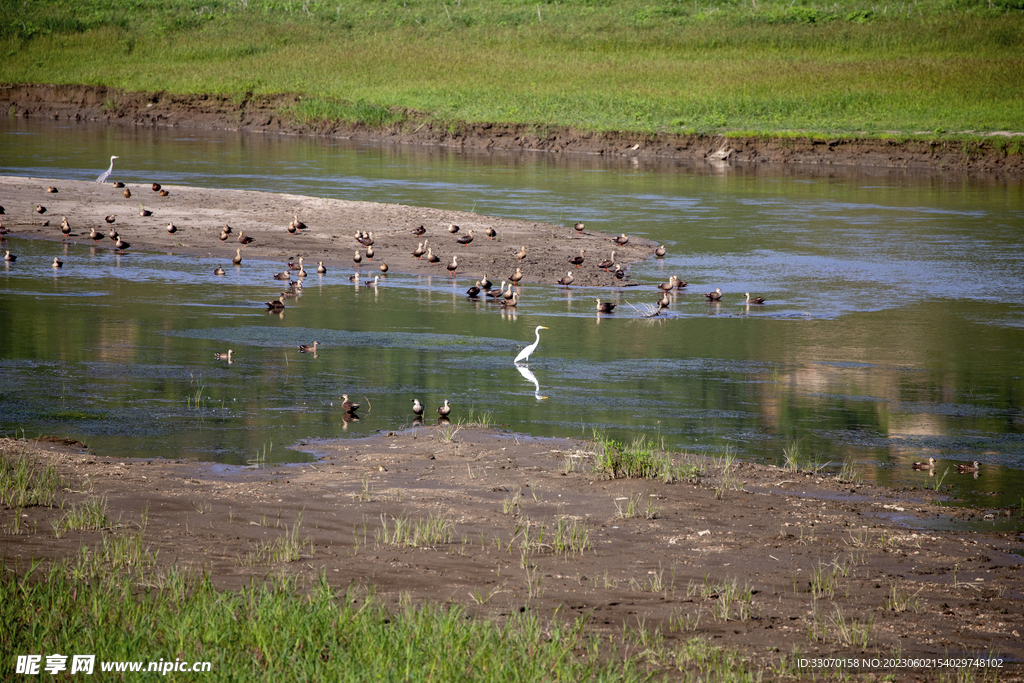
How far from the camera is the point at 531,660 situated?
6.32 meters

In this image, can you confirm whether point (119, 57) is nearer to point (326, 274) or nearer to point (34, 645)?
point (326, 274)

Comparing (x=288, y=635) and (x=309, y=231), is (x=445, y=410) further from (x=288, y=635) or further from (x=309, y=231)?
(x=309, y=231)

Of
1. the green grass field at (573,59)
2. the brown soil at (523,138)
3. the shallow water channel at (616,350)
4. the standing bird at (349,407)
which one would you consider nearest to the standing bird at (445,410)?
the shallow water channel at (616,350)

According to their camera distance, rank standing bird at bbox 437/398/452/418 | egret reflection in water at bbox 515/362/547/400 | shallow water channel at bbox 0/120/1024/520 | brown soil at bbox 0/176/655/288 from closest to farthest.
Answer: shallow water channel at bbox 0/120/1024/520 → standing bird at bbox 437/398/452/418 → egret reflection in water at bbox 515/362/547/400 → brown soil at bbox 0/176/655/288

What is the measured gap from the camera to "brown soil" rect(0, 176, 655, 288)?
71.9 ft

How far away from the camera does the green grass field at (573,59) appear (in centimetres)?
4469

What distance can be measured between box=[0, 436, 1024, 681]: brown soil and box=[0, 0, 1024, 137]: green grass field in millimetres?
33443

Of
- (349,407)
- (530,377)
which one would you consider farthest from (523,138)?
(349,407)

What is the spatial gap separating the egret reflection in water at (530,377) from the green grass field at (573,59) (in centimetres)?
2920

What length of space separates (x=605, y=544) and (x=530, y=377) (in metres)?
5.90

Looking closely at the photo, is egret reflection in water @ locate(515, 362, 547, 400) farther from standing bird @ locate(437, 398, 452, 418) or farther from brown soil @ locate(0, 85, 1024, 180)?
brown soil @ locate(0, 85, 1024, 180)

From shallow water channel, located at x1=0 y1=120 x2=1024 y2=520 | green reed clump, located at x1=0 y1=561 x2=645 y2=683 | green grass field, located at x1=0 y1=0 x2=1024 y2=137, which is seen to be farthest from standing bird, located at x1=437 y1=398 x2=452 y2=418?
green grass field, located at x1=0 y1=0 x2=1024 y2=137

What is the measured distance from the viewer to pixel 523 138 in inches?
1751

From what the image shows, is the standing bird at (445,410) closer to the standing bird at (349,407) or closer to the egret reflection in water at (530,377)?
the standing bird at (349,407)
